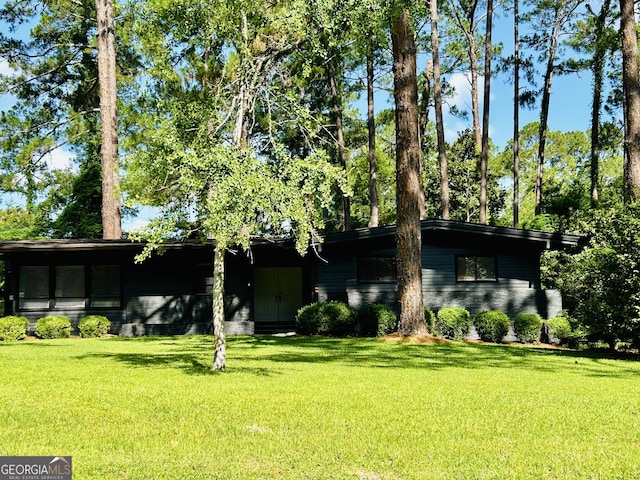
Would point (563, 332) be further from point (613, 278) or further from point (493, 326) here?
point (613, 278)

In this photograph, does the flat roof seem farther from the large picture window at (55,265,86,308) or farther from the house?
the large picture window at (55,265,86,308)

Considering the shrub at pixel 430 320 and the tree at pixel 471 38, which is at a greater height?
the tree at pixel 471 38

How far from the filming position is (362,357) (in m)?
13.2

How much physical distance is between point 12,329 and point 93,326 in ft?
7.65

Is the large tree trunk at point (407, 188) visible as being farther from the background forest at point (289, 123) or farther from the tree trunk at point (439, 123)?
the tree trunk at point (439, 123)

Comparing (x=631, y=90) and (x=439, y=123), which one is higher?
(x=439, y=123)

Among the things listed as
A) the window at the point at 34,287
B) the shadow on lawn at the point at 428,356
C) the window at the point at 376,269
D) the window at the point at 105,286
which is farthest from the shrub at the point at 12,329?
the window at the point at 376,269

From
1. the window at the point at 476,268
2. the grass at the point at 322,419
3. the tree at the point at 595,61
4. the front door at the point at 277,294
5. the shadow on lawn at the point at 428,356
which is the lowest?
the shadow on lawn at the point at 428,356

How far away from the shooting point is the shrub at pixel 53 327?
63.8 feet

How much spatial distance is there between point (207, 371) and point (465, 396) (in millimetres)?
4365

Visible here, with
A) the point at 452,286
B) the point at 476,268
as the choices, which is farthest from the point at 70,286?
the point at 476,268

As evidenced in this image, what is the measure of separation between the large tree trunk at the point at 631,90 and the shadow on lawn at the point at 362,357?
584cm

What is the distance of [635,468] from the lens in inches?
195

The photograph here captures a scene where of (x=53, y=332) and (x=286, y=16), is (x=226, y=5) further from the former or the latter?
(x=53, y=332)
